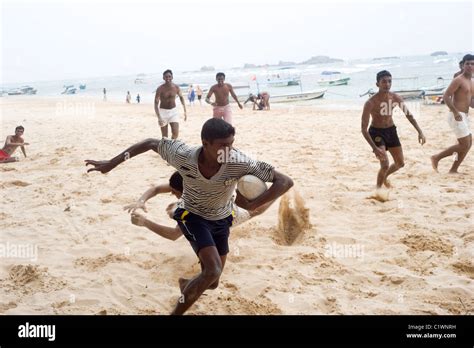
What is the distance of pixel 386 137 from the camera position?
5.76 meters

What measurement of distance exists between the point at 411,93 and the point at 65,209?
22348 mm

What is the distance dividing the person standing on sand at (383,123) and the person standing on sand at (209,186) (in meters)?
3.10

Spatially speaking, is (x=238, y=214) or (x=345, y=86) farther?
(x=345, y=86)

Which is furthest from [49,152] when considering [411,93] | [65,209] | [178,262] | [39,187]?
[411,93]

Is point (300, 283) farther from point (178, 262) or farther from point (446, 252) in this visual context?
point (446, 252)

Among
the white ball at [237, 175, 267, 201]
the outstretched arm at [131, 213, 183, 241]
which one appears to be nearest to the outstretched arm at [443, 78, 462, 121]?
the white ball at [237, 175, 267, 201]

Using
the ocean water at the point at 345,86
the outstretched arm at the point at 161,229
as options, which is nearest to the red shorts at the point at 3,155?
the outstretched arm at the point at 161,229

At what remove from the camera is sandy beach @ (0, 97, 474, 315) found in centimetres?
327

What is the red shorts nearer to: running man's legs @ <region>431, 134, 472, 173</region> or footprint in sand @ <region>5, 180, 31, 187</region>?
footprint in sand @ <region>5, 180, 31, 187</region>

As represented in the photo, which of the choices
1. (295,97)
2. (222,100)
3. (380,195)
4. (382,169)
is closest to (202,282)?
(380,195)

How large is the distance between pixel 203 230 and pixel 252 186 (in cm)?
51

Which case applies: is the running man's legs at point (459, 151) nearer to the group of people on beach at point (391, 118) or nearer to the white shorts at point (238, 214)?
the group of people on beach at point (391, 118)

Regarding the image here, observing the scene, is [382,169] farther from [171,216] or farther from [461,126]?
[171,216]

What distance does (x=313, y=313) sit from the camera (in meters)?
3.11
